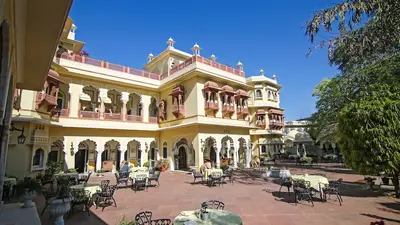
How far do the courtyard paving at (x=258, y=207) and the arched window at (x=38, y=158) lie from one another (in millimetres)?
5779

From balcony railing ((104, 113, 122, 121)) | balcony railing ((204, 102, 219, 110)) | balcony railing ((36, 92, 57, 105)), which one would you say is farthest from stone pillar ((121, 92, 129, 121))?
balcony railing ((204, 102, 219, 110))

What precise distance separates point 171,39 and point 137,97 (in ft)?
24.6

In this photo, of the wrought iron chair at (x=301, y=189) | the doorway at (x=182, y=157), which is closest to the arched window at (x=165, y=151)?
the doorway at (x=182, y=157)

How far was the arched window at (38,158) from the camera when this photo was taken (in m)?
14.2

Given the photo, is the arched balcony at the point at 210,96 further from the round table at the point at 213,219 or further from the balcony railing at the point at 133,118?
the round table at the point at 213,219

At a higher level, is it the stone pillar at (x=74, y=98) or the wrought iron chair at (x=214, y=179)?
the stone pillar at (x=74, y=98)

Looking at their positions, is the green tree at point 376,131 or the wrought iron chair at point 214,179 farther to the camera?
the wrought iron chair at point 214,179

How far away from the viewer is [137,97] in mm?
22625

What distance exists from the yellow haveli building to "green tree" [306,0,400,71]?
396 inches

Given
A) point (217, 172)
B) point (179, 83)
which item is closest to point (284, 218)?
point (217, 172)

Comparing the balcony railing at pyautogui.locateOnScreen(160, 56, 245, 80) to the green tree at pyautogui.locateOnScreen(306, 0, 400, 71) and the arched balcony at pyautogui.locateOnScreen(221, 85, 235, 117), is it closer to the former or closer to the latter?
the arched balcony at pyautogui.locateOnScreen(221, 85, 235, 117)

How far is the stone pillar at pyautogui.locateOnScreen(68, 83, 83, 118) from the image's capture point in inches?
670

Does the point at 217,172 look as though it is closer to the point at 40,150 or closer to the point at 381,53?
the point at 381,53

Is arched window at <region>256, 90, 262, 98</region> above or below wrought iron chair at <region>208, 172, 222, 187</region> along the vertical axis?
above
